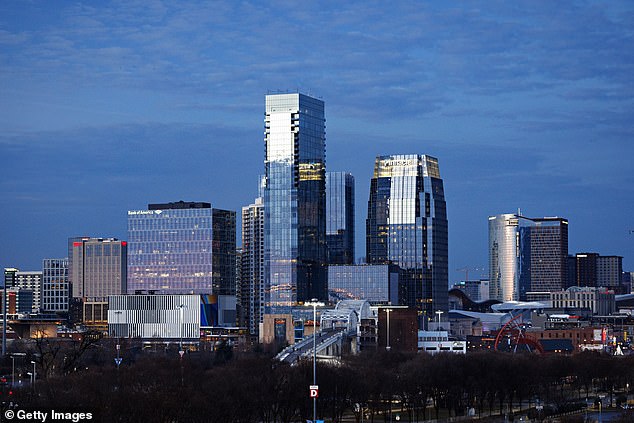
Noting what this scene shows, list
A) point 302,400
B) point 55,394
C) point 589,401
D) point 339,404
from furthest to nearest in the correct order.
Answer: point 589,401 < point 339,404 < point 302,400 < point 55,394

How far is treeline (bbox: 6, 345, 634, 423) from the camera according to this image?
106688mm

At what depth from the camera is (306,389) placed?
13450cm

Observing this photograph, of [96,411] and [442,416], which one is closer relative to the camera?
[96,411]

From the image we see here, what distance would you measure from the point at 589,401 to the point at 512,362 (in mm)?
11558

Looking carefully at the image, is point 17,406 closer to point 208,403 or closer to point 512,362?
point 208,403

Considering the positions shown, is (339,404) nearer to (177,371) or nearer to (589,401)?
(177,371)

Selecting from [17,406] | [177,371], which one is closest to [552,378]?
[177,371]

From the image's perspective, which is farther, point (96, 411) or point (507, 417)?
point (507, 417)

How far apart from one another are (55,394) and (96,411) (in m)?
11.6

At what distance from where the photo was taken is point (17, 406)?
93375 mm

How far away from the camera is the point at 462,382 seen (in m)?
160

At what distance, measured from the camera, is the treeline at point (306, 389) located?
10669 cm

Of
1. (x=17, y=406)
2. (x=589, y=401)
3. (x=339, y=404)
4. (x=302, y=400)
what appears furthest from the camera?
(x=589, y=401)

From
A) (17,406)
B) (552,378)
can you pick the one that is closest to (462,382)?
(552,378)
